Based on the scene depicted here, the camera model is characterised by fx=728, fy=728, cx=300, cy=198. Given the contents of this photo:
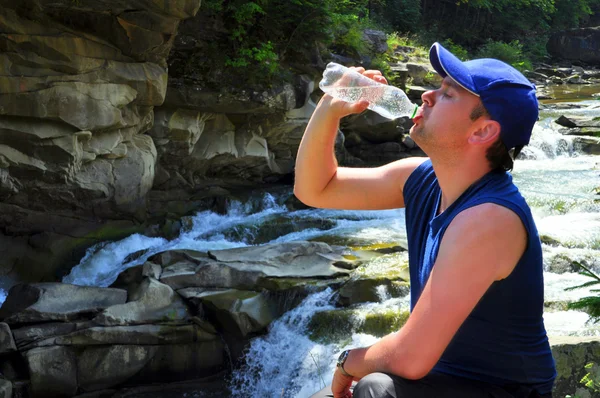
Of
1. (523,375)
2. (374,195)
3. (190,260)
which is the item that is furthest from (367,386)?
(190,260)

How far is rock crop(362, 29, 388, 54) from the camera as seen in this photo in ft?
47.1

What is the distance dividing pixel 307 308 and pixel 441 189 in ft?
16.7

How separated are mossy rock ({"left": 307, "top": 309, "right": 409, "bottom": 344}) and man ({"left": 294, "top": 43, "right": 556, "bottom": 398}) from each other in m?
4.48

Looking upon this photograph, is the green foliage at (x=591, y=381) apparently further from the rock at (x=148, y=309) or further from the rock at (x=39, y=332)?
the rock at (x=39, y=332)

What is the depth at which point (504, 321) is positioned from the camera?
1.93 metres

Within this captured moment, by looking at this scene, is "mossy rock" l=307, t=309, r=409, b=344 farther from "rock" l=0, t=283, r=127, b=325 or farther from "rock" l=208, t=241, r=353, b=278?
"rock" l=0, t=283, r=127, b=325

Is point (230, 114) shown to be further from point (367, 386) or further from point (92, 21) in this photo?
point (367, 386)

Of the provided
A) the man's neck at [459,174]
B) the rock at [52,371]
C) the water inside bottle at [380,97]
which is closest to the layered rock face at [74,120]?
the rock at [52,371]

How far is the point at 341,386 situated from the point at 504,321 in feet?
1.70

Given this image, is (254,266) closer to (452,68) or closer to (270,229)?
(270,229)

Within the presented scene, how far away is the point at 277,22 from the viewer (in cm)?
1128

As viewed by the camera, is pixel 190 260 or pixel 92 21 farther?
pixel 92 21

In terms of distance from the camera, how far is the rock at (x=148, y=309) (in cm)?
704

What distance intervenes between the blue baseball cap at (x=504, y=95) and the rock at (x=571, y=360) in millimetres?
1679
